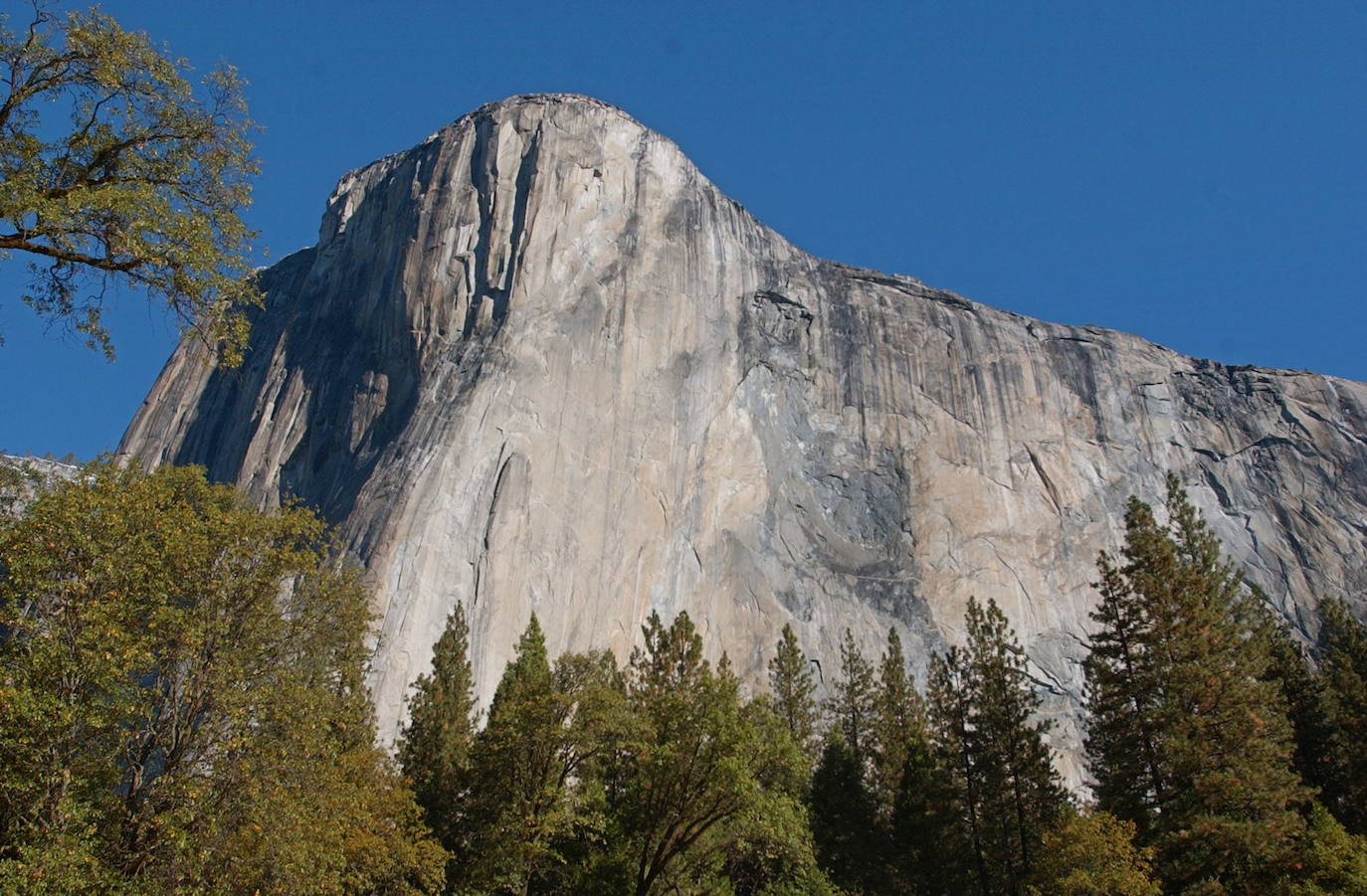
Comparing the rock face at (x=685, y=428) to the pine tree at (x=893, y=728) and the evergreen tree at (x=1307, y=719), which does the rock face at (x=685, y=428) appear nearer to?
the pine tree at (x=893, y=728)

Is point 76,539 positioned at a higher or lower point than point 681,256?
lower

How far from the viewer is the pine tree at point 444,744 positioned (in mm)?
29781

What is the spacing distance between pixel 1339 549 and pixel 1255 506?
20.0ft

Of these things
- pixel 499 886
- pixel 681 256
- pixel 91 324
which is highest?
pixel 681 256

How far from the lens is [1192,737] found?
27.3 meters

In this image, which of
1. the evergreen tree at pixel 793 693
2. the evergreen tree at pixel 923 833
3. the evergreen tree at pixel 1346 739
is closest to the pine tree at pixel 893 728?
the evergreen tree at pixel 923 833

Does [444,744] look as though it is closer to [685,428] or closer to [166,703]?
[166,703]

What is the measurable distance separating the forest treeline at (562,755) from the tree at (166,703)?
0.19 feet

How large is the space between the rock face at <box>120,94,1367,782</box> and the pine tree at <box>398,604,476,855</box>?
12.4m

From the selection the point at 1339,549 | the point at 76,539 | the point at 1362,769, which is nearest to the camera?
the point at 76,539

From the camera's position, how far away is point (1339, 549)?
2938 inches

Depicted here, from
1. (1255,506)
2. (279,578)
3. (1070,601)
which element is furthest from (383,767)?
(1255,506)

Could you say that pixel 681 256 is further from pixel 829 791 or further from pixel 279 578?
pixel 279 578

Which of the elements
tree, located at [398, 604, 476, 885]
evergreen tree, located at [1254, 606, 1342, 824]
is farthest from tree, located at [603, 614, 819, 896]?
evergreen tree, located at [1254, 606, 1342, 824]
